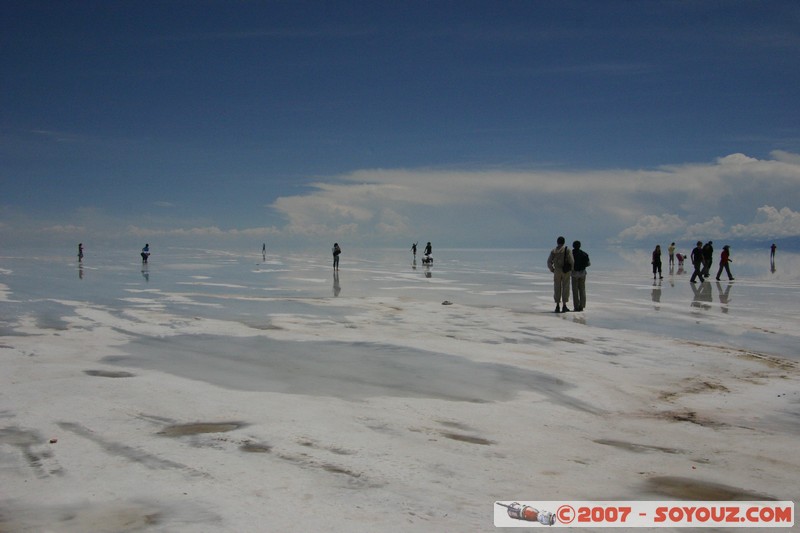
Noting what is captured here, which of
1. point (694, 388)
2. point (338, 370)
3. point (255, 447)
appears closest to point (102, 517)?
point (255, 447)

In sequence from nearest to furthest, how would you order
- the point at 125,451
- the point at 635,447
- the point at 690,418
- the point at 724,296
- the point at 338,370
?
the point at 125,451, the point at 635,447, the point at 690,418, the point at 338,370, the point at 724,296

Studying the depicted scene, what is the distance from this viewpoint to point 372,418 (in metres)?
6.57

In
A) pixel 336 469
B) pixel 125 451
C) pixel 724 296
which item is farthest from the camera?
pixel 724 296

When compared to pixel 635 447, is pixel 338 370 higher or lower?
higher

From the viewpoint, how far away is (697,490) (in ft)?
15.6

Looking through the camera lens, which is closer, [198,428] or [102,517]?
[102,517]

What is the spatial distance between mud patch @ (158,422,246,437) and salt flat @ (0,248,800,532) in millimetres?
34

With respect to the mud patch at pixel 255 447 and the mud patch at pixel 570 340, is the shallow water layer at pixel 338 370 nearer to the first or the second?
the mud patch at pixel 255 447

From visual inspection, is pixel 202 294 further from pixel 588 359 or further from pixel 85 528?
pixel 85 528

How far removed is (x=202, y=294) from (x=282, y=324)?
9.07 metres

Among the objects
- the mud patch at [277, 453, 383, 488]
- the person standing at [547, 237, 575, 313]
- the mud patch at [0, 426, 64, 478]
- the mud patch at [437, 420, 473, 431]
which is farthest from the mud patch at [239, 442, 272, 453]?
the person standing at [547, 237, 575, 313]

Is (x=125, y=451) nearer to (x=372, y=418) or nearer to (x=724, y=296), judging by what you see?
(x=372, y=418)

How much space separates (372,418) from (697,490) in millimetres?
3172

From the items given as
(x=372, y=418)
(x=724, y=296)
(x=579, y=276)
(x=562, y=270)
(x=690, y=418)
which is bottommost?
(x=690, y=418)
